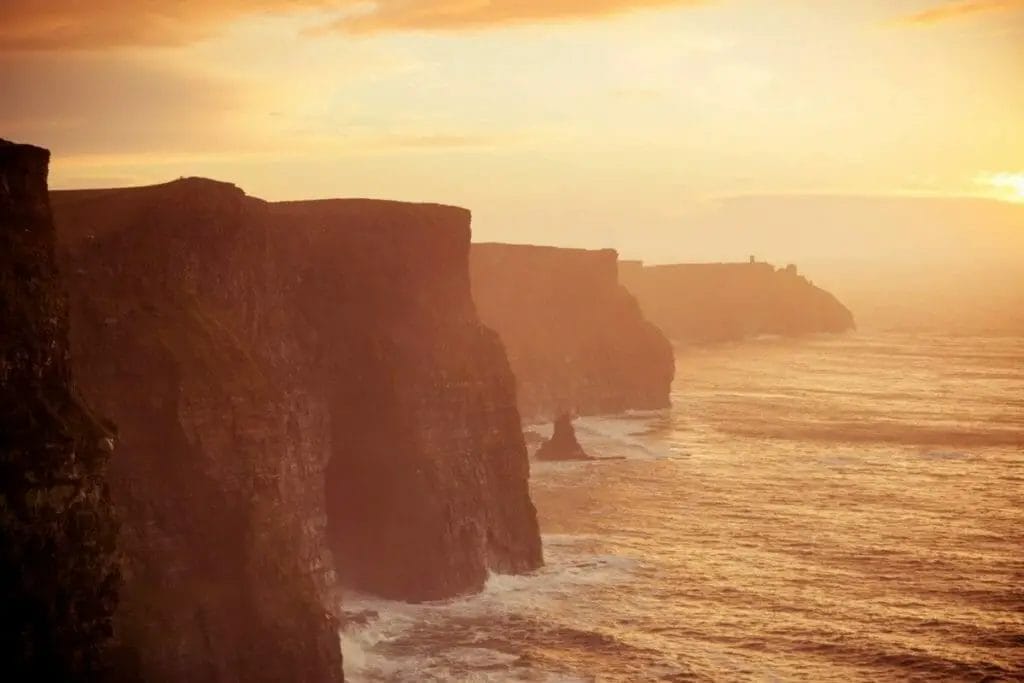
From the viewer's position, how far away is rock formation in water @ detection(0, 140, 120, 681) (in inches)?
1262

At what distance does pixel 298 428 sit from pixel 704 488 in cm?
4598

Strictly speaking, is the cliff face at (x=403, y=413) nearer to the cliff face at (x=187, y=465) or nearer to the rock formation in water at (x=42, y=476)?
the cliff face at (x=187, y=465)

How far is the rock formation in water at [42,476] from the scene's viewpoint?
105 feet

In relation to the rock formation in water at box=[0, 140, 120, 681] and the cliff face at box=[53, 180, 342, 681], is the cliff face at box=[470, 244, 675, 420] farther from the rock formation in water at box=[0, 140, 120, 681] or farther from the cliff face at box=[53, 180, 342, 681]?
the rock formation in water at box=[0, 140, 120, 681]

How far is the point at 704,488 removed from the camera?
303 feet

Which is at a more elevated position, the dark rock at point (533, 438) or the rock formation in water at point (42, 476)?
the rock formation in water at point (42, 476)

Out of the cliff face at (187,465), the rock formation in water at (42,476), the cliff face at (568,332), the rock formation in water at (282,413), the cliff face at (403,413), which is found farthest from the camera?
the cliff face at (568,332)

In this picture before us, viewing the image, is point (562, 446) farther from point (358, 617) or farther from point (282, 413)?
point (282, 413)

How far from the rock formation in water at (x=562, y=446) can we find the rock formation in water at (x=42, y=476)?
73.0m

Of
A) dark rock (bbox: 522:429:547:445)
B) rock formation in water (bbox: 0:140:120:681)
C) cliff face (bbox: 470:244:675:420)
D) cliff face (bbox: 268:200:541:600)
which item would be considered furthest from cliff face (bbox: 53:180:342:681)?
cliff face (bbox: 470:244:675:420)

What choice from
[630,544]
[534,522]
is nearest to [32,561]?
[534,522]

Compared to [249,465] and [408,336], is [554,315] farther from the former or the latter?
[249,465]

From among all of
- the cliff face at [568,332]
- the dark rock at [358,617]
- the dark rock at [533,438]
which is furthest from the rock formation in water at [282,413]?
the cliff face at [568,332]

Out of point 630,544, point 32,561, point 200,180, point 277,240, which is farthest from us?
point 630,544
